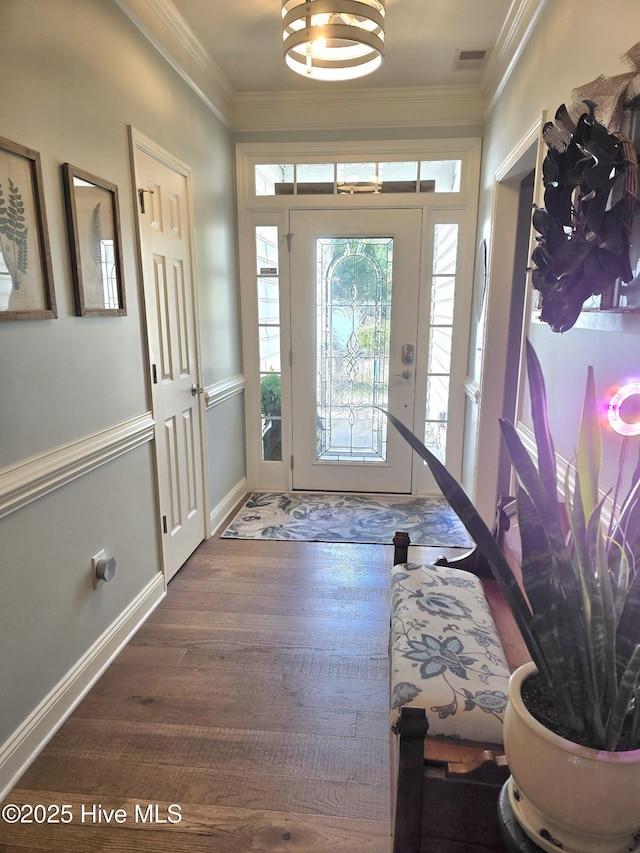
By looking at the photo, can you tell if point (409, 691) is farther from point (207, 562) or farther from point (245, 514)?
point (245, 514)

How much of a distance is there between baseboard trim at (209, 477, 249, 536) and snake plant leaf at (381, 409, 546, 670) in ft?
8.48

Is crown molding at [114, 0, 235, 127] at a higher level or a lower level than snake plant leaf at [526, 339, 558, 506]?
higher

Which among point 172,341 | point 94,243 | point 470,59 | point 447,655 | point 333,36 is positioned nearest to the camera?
point 447,655

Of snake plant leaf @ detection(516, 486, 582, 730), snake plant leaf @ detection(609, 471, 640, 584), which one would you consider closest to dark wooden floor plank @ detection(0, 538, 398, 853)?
snake plant leaf @ detection(516, 486, 582, 730)

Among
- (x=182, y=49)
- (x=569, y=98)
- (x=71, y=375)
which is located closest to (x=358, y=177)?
(x=182, y=49)

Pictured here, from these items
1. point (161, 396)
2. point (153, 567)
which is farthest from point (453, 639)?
point (161, 396)

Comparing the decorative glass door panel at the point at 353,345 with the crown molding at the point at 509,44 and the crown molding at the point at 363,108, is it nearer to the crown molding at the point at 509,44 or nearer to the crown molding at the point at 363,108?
the crown molding at the point at 363,108

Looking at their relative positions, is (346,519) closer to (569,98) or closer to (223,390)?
(223,390)

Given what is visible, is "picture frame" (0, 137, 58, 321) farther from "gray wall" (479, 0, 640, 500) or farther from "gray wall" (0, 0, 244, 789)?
"gray wall" (479, 0, 640, 500)

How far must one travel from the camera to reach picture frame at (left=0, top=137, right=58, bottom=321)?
142 centimetres

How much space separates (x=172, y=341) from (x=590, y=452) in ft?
7.22

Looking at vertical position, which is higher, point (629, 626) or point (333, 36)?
point (333, 36)

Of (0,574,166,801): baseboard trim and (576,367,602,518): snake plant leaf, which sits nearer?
(576,367,602,518): snake plant leaf

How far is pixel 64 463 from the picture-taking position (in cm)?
169
